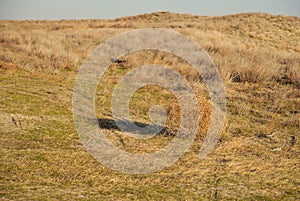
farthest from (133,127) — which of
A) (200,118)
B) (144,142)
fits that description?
(200,118)

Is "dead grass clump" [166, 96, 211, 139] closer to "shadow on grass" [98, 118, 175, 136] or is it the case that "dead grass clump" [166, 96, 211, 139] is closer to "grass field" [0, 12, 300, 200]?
"grass field" [0, 12, 300, 200]

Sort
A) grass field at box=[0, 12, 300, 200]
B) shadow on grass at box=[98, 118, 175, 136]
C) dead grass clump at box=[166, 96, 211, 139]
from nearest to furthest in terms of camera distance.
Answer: grass field at box=[0, 12, 300, 200] → dead grass clump at box=[166, 96, 211, 139] → shadow on grass at box=[98, 118, 175, 136]

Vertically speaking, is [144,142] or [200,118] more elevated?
[200,118]

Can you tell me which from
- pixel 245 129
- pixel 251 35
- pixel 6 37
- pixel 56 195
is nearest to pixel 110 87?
pixel 245 129

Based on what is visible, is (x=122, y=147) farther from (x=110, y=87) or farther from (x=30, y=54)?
(x=30, y=54)

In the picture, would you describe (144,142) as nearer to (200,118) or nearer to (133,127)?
(133,127)

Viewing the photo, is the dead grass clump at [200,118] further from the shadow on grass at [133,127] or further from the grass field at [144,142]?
the shadow on grass at [133,127]

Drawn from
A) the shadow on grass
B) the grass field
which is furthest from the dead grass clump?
the shadow on grass

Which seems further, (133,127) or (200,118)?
(133,127)

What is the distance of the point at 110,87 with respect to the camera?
12039mm

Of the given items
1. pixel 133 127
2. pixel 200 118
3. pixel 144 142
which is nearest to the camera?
pixel 144 142

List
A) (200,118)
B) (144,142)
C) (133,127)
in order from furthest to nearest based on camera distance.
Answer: (133,127), (200,118), (144,142)

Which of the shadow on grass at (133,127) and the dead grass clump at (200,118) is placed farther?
the shadow on grass at (133,127)

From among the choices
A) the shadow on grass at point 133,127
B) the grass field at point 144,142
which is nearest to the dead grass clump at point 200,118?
the grass field at point 144,142
